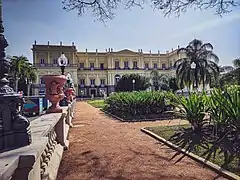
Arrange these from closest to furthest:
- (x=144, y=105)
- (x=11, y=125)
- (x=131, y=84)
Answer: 1. (x=11, y=125)
2. (x=144, y=105)
3. (x=131, y=84)

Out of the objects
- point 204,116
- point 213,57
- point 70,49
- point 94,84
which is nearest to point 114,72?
point 94,84

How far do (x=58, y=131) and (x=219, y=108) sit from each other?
161 inches

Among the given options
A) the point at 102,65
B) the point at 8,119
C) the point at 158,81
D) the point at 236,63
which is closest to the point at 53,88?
the point at 8,119

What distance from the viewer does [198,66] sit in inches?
1463

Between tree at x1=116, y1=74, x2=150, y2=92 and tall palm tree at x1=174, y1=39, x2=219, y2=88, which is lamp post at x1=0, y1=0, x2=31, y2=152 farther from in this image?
tree at x1=116, y1=74, x2=150, y2=92

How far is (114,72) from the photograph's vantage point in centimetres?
7450

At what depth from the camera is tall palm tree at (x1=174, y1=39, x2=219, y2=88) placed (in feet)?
120

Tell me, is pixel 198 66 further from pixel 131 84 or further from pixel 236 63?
pixel 131 84

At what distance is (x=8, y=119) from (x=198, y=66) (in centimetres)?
3745

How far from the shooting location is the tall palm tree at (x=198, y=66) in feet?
120

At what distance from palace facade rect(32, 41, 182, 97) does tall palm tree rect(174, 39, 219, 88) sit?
32.4 m

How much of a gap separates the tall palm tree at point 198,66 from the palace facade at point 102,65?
32.4 meters

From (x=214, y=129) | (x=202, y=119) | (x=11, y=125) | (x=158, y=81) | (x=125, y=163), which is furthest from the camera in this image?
(x=158, y=81)

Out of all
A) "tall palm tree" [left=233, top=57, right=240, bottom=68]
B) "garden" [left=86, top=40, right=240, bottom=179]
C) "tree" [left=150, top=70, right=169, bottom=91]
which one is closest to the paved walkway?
"garden" [left=86, top=40, right=240, bottom=179]
